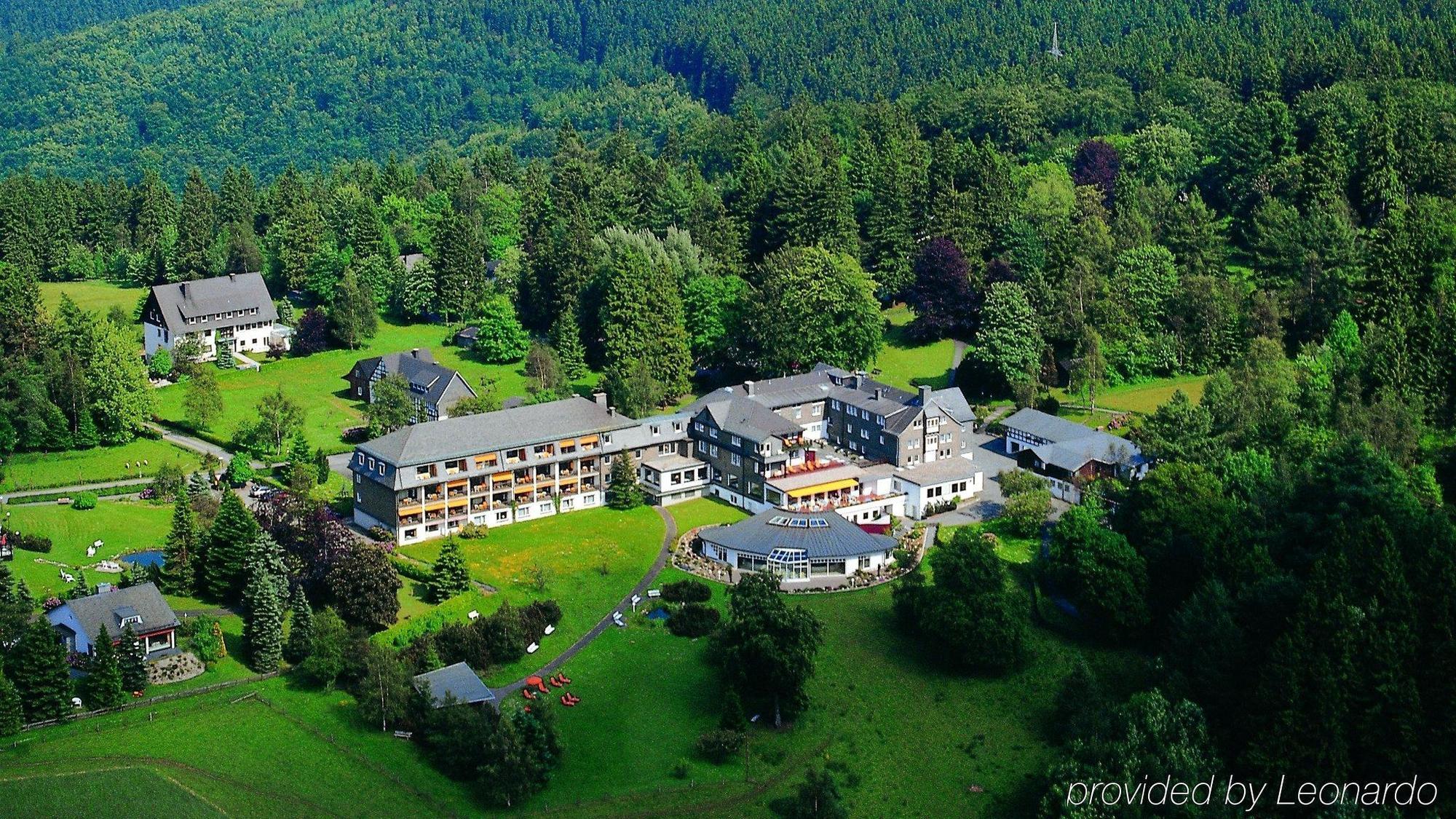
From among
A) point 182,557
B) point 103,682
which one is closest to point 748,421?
point 182,557

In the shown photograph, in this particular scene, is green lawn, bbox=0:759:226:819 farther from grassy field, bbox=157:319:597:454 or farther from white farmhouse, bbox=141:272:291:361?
white farmhouse, bbox=141:272:291:361

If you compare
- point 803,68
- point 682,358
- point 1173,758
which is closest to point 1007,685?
point 1173,758

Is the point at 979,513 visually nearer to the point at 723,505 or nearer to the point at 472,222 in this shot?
the point at 723,505

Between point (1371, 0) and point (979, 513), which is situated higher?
point (1371, 0)

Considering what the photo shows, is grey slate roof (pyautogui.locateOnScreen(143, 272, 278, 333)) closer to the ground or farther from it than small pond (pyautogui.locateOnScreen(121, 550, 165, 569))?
farther from it

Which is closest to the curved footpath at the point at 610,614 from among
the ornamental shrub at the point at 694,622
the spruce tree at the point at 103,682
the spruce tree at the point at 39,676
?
the ornamental shrub at the point at 694,622

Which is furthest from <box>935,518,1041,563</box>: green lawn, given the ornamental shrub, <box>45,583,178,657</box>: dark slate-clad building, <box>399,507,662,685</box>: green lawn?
<box>45,583,178,657</box>: dark slate-clad building

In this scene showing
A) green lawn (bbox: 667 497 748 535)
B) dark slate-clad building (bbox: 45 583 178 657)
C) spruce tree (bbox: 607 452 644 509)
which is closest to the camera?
dark slate-clad building (bbox: 45 583 178 657)
